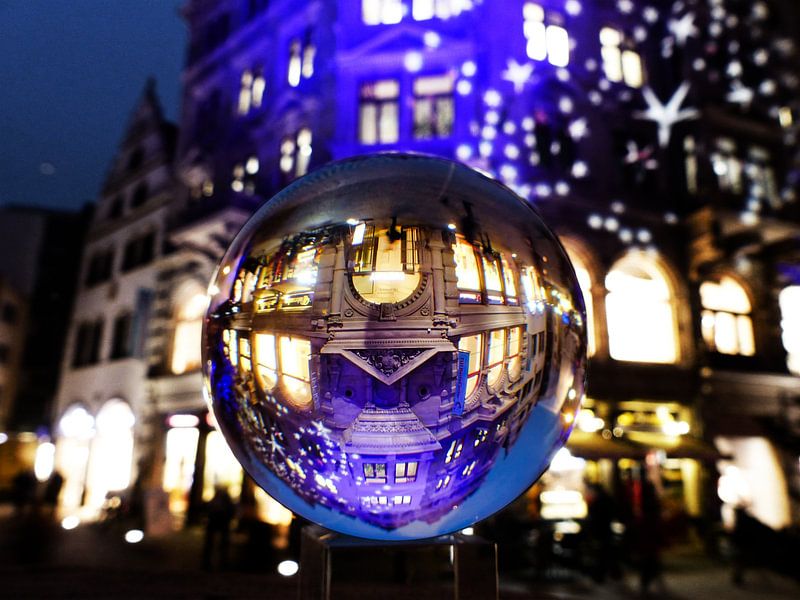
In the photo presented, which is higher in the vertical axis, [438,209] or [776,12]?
[776,12]

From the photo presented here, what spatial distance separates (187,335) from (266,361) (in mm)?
16226

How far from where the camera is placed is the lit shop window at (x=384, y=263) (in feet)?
Answer: 4.86

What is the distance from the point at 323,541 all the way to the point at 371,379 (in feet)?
2.99

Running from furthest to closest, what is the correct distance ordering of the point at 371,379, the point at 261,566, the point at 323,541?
1. the point at 261,566
2. the point at 323,541
3. the point at 371,379

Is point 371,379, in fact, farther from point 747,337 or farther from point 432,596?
point 747,337

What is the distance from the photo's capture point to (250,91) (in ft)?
55.7

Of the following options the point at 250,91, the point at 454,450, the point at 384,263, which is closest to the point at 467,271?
the point at 384,263

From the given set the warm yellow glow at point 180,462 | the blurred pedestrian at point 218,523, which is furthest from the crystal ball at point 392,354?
the warm yellow glow at point 180,462

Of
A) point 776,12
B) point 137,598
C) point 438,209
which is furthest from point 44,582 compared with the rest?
point 776,12

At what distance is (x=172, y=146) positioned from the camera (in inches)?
802

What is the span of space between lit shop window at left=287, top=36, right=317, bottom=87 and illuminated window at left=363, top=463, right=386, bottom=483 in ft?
48.2

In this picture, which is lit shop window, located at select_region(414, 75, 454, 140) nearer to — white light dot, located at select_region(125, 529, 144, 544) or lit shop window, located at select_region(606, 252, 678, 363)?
lit shop window, located at select_region(606, 252, 678, 363)

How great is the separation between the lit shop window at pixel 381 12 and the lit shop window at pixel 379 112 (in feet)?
5.03

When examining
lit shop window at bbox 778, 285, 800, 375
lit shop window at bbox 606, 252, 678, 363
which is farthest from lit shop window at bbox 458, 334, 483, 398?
Result: lit shop window at bbox 778, 285, 800, 375
